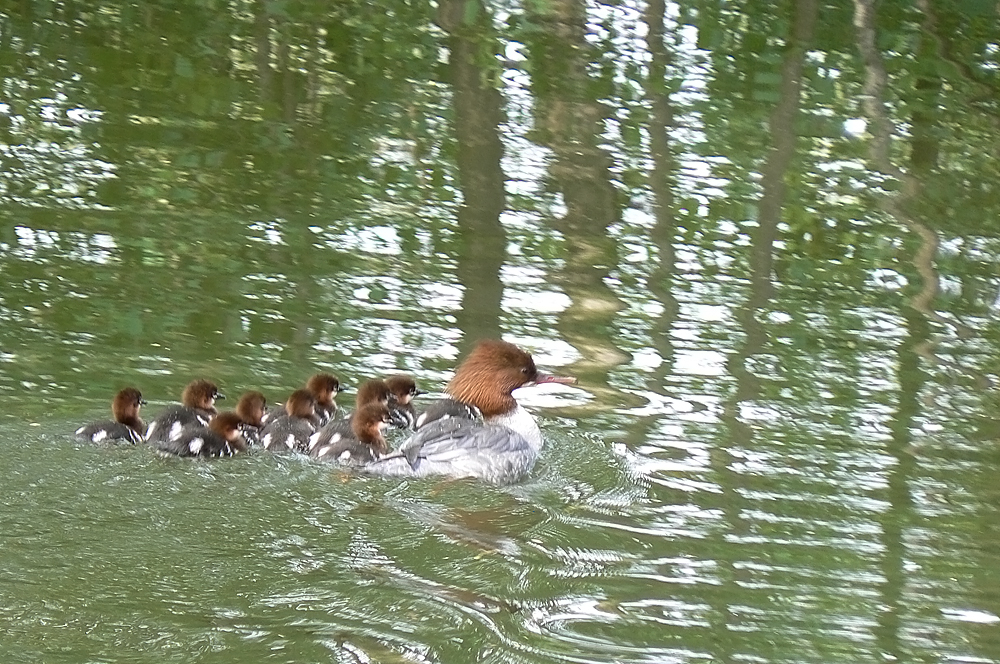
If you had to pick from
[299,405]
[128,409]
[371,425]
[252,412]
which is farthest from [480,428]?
[128,409]

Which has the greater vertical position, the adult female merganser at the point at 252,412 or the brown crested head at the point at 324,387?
the brown crested head at the point at 324,387

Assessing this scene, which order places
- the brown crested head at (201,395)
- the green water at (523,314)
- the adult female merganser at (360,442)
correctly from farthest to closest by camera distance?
1. the brown crested head at (201,395)
2. the adult female merganser at (360,442)
3. the green water at (523,314)

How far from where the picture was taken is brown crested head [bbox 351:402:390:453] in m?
6.73

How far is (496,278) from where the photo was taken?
887cm

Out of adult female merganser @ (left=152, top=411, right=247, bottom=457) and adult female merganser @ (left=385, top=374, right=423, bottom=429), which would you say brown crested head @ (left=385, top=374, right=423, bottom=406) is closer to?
adult female merganser @ (left=385, top=374, right=423, bottom=429)

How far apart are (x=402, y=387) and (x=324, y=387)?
341mm

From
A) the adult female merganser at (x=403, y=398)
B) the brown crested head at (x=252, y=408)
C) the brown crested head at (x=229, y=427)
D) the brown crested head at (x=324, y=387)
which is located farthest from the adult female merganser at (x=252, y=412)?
the adult female merganser at (x=403, y=398)

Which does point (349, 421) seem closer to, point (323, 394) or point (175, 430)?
point (323, 394)

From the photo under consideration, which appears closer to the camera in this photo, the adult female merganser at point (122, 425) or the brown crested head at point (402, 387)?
the adult female merganser at point (122, 425)

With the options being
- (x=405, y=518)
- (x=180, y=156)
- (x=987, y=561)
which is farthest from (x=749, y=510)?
(x=180, y=156)

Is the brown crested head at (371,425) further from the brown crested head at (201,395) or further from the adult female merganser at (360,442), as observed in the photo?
the brown crested head at (201,395)

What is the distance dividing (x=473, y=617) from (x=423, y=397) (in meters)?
2.50

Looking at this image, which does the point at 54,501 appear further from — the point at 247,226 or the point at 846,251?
the point at 846,251

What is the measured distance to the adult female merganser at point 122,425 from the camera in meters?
6.50
